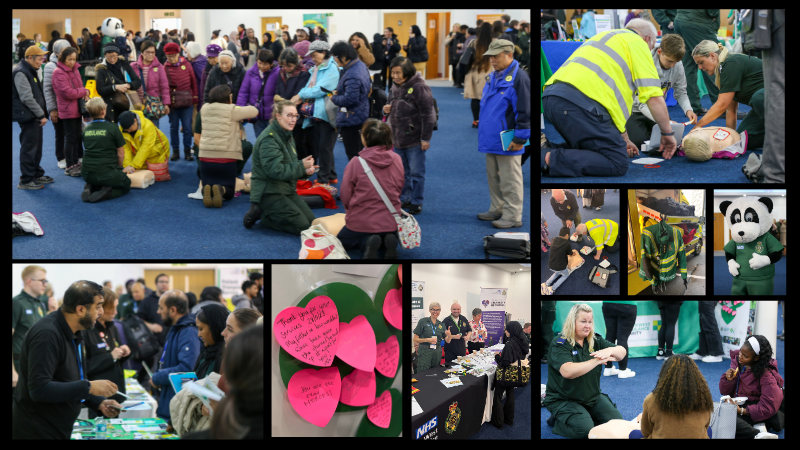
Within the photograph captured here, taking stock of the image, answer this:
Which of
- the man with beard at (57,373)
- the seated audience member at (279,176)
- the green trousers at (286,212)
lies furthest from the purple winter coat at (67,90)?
the man with beard at (57,373)

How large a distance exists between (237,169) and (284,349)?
354cm

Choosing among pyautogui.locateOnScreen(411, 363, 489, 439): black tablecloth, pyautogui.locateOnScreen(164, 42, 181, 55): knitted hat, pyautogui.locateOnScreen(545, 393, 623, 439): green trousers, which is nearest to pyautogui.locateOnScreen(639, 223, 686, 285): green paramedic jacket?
pyautogui.locateOnScreen(545, 393, 623, 439): green trousers

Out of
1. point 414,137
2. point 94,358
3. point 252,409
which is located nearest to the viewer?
point 252,409

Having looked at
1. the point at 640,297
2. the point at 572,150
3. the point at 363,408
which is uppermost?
the point at 572,150

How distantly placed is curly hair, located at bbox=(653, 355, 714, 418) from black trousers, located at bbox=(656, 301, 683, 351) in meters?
0.25

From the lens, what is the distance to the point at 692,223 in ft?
9.50

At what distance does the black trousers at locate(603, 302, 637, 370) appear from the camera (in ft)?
10.1

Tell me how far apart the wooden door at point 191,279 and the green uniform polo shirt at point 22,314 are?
903 millimetres

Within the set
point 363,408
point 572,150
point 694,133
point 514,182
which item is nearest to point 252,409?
point 363,408

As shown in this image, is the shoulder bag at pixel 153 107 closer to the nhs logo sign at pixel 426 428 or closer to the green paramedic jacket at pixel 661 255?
the nhs logo sign at pixel 426 428

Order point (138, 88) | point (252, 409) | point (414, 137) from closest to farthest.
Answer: point (252, 409), point (414, 137), point (138, 88)

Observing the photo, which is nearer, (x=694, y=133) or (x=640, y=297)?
(x=640, y=297)

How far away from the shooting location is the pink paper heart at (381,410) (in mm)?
2982

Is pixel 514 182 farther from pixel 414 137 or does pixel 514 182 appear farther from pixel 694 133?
pixel 694 133
